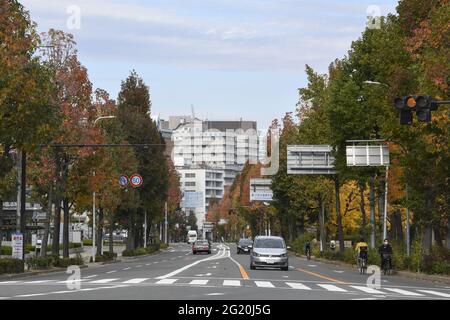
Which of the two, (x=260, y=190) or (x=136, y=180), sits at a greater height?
(x=260, y=190)

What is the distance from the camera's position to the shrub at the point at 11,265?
129 feet

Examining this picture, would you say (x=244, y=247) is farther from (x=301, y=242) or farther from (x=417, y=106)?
(x=417, y=106)

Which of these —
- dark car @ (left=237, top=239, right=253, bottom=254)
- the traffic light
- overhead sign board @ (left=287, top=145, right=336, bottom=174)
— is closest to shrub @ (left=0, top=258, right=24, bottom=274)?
the traffic light

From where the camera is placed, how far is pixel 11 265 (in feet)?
132

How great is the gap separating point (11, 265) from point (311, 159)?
2866 cm

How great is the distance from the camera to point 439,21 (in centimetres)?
3472

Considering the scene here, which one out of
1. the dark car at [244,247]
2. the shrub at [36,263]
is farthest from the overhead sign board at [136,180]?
the shrub at [36,263]

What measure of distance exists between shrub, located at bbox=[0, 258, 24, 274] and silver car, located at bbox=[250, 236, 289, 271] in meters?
12.0

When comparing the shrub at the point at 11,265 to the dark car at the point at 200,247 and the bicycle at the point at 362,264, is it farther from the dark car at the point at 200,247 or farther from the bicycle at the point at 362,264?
the dark car at the point at 200,247

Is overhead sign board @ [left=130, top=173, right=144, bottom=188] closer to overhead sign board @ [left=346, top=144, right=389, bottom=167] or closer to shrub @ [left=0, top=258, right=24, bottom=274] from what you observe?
overhead sign board @ [left=346, top=144, right=389, bottom=167]

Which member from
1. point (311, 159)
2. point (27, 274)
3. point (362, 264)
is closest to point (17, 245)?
point (27, 274)
